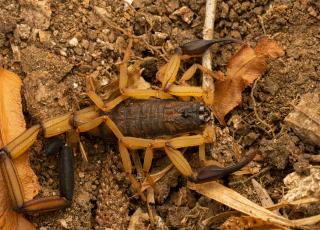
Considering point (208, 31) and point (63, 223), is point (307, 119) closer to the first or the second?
point (208, 31)

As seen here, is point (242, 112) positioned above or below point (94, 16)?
below

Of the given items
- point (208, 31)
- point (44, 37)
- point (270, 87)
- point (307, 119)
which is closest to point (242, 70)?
point (270, 87)

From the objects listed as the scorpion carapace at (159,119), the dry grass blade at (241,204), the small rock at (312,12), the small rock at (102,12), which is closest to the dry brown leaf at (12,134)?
the scorpion carapace at (159,119)

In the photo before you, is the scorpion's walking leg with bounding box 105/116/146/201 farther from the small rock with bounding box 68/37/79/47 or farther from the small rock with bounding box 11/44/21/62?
the small rock with bounding box 11/44/21/62

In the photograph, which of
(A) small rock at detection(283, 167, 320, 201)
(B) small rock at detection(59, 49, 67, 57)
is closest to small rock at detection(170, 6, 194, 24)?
(B) small rock at detection(59, 49, 67, 57)

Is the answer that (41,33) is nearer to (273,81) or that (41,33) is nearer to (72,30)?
(72,30)

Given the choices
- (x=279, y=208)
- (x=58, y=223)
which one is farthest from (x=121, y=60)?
(x=279, y=208)
